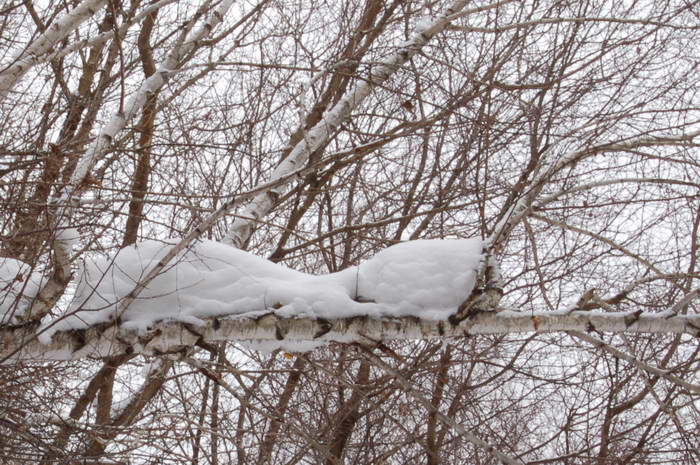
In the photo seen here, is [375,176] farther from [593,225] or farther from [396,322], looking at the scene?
[396,322]

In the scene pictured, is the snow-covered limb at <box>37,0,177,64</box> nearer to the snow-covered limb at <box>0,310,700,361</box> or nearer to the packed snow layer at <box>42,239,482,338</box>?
the packed snow layer at <box>42,239,482,338</box>

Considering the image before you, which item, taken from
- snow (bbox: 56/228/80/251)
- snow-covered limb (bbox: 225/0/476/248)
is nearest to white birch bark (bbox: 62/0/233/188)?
snow (bbox: 56/228/80/251)

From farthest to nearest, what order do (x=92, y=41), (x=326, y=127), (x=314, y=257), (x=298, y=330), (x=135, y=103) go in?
(x=314, y=257) → (x=326, y=127) → (x=92, y=41) → (x=135, y=103) → (x=298, y=330)

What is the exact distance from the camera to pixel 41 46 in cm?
267

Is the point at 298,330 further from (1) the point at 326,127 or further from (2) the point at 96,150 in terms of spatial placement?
(1) the point at 326,127

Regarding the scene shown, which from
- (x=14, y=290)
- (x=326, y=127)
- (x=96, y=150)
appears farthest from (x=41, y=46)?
(x=326, y=127)

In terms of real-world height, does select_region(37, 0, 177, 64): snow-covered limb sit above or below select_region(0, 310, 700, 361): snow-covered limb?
above

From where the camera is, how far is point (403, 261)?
7.64 feet

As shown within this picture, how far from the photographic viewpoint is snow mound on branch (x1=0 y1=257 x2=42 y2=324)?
214 centimetres

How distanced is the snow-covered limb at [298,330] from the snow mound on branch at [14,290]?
7 cm

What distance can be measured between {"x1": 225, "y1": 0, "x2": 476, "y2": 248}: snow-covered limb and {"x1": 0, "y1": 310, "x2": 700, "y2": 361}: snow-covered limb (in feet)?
3.43

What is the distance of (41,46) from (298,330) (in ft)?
5.72

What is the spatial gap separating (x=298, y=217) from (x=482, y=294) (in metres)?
2.82

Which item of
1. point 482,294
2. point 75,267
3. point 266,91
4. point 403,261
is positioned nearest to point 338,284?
point 403,261
